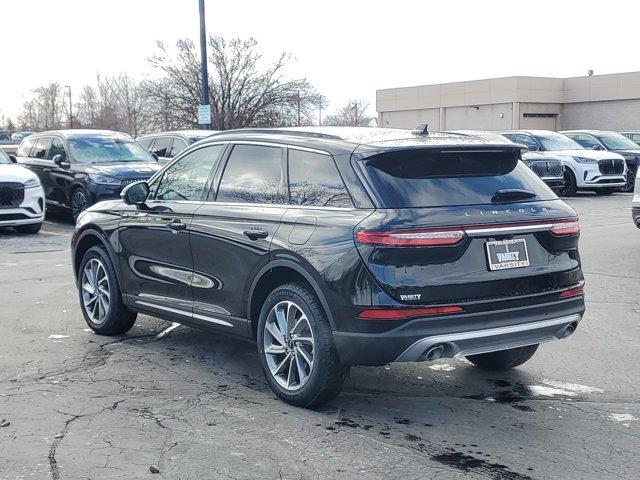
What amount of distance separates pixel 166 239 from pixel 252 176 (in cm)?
100

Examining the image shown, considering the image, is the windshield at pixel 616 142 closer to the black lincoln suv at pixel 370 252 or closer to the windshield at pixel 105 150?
the windshield at pixel 105 150

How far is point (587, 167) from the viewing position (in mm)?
22750

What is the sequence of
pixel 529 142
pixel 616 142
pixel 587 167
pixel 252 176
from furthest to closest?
pixel 616 142 → pixel 529 142 → pixel 587 167 → pixel 252 176

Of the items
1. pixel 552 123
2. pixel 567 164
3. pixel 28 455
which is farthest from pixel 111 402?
pixel 552 123

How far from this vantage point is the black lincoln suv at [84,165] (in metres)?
15.7

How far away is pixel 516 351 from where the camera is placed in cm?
623

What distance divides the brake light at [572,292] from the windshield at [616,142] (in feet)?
69.6

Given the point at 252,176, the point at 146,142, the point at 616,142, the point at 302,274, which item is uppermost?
the point at 146,142

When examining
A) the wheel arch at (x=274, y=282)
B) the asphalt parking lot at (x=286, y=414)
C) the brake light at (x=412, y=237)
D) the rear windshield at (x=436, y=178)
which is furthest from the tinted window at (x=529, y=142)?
the brake light at (x=412, y=237)

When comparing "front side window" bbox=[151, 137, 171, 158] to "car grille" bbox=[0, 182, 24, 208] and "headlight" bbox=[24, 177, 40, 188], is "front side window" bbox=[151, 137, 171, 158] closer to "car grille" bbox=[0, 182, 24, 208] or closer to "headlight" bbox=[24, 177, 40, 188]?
"headlight" bbox=[24, 177, 40, 188]

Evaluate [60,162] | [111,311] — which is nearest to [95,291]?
[111,311]

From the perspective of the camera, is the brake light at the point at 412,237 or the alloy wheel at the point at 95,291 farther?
the alloy wheel at the point at 95,291

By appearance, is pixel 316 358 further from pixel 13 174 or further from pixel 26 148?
pixel 26 148

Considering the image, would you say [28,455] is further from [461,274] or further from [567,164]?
[567,164]
